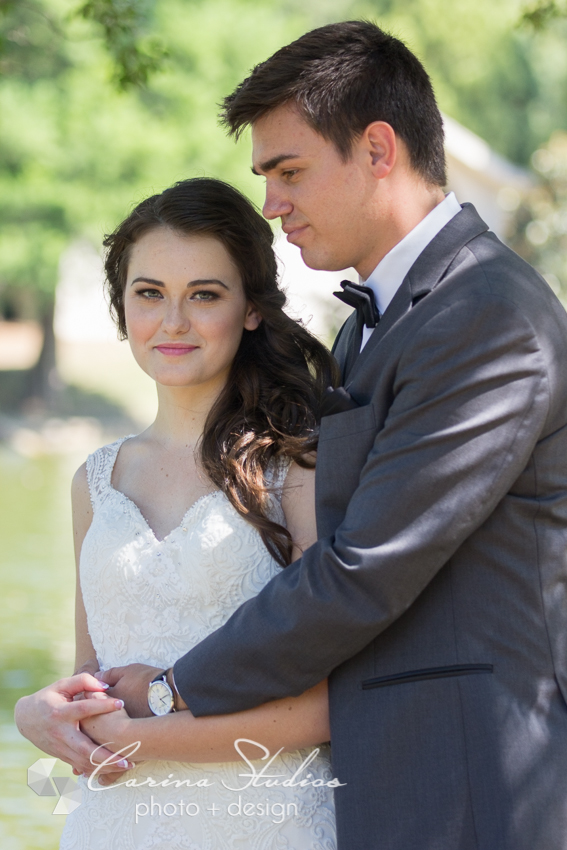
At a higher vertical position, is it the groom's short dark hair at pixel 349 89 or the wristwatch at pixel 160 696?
the groom's short dark hair at pixel 349 89

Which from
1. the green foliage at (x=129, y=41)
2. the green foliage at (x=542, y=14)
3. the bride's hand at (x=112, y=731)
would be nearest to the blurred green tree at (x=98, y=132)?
the green foliage at (x=129, y=41)

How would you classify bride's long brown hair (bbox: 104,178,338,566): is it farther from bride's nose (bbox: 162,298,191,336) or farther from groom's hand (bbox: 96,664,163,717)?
groom's hand (bbox: 96,664,163,717)

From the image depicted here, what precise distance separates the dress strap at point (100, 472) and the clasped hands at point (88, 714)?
54 cm

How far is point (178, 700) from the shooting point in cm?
255

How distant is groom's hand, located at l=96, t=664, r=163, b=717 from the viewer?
103 inches

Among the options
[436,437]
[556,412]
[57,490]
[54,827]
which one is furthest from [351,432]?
[57,490]

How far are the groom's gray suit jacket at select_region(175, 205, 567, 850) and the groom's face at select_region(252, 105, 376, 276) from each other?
41cm

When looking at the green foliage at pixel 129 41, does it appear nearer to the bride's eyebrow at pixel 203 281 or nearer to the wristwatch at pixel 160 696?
the bride's eyebrow at pixel 203 281

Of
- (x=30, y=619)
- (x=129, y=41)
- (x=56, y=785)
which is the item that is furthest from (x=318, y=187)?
(x=30, y=619)

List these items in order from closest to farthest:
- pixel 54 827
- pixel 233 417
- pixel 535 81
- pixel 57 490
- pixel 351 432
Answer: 1. pixel 351 432
2. pixel 233 417
3. pixel 54 827
4. pixel 57 490
5. pixel 535 81

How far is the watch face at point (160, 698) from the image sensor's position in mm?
2555

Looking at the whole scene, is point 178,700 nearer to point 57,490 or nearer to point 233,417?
point 233,417

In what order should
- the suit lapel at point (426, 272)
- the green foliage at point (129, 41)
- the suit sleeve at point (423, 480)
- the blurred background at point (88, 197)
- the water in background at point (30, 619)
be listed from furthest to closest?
the blurred background at point (88, 197)
the water in background at point (30, 619)
the green foliage at point (129, 41)
the suit lapel at point (426, 272)
the suit sleeve at point (423, 480)

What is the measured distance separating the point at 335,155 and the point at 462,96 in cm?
3271
